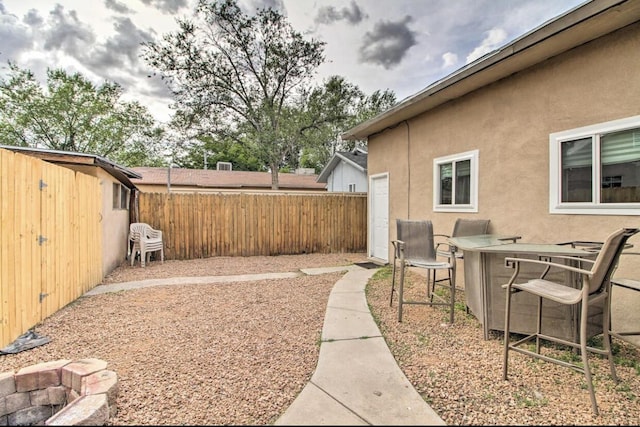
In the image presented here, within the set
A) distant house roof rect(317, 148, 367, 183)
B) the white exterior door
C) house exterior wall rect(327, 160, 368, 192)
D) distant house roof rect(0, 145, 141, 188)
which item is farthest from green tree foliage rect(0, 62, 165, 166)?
the white exterior door

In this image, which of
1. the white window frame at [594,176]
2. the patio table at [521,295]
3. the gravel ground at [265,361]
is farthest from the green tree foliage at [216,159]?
the patio table at [521,295]

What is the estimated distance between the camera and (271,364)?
8.48ft

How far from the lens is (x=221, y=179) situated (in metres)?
19.6

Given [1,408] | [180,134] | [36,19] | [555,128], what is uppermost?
[36,19]

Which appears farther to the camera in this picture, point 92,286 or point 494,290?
point 92,286

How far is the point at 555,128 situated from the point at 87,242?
6.90 m

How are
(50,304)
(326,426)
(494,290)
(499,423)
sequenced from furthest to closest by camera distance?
1. (50,304)
2. (494,290)
3. (499,423)
4. (326,426)

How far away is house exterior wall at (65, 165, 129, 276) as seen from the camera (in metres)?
5.57

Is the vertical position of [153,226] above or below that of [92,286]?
above

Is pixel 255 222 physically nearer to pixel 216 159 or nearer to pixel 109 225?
pixel 109 225

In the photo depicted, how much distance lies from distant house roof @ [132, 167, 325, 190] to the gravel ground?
14571mm

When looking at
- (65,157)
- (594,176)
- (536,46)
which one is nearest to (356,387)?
(594,176)

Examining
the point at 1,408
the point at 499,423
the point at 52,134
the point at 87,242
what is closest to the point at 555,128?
the point at 499,423

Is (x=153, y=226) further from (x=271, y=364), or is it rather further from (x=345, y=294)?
(x=271, y=364)
